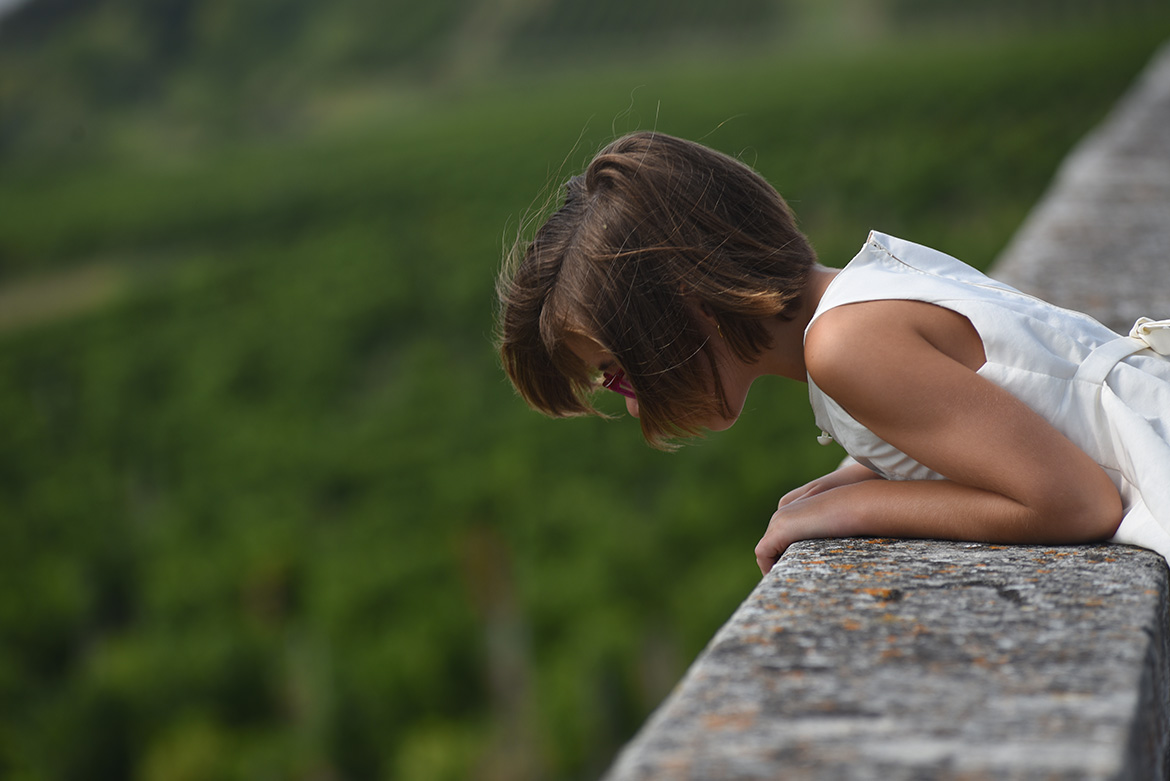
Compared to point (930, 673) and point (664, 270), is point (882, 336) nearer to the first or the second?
point (664, 270)

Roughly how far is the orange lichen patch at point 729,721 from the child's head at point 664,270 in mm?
640

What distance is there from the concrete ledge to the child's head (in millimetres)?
338

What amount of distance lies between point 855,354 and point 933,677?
48 cm

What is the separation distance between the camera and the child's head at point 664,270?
4.96 ft

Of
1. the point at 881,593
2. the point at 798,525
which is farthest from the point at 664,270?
the point at 881,593

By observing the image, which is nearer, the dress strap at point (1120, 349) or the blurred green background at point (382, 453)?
the dress strap at point (1120, 349)

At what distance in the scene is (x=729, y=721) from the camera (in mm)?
981

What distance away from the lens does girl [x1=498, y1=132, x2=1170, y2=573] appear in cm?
140

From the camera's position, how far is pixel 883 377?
138 cm

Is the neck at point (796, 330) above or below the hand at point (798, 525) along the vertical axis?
above

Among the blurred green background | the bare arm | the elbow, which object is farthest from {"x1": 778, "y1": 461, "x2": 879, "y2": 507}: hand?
the blurred green background

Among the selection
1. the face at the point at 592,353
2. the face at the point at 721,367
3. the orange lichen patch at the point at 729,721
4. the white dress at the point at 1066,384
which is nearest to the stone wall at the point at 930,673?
the orange lichen patch at the point at 729,721

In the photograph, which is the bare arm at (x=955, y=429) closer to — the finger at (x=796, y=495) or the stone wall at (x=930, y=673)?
the stone wall at (x=930, y=673)

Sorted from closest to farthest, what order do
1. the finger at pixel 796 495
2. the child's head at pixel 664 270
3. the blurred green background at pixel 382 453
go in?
the child's head at pixel 664 270 → the finger at pixel 796 495 → the blurred green background at pixel 382 453
